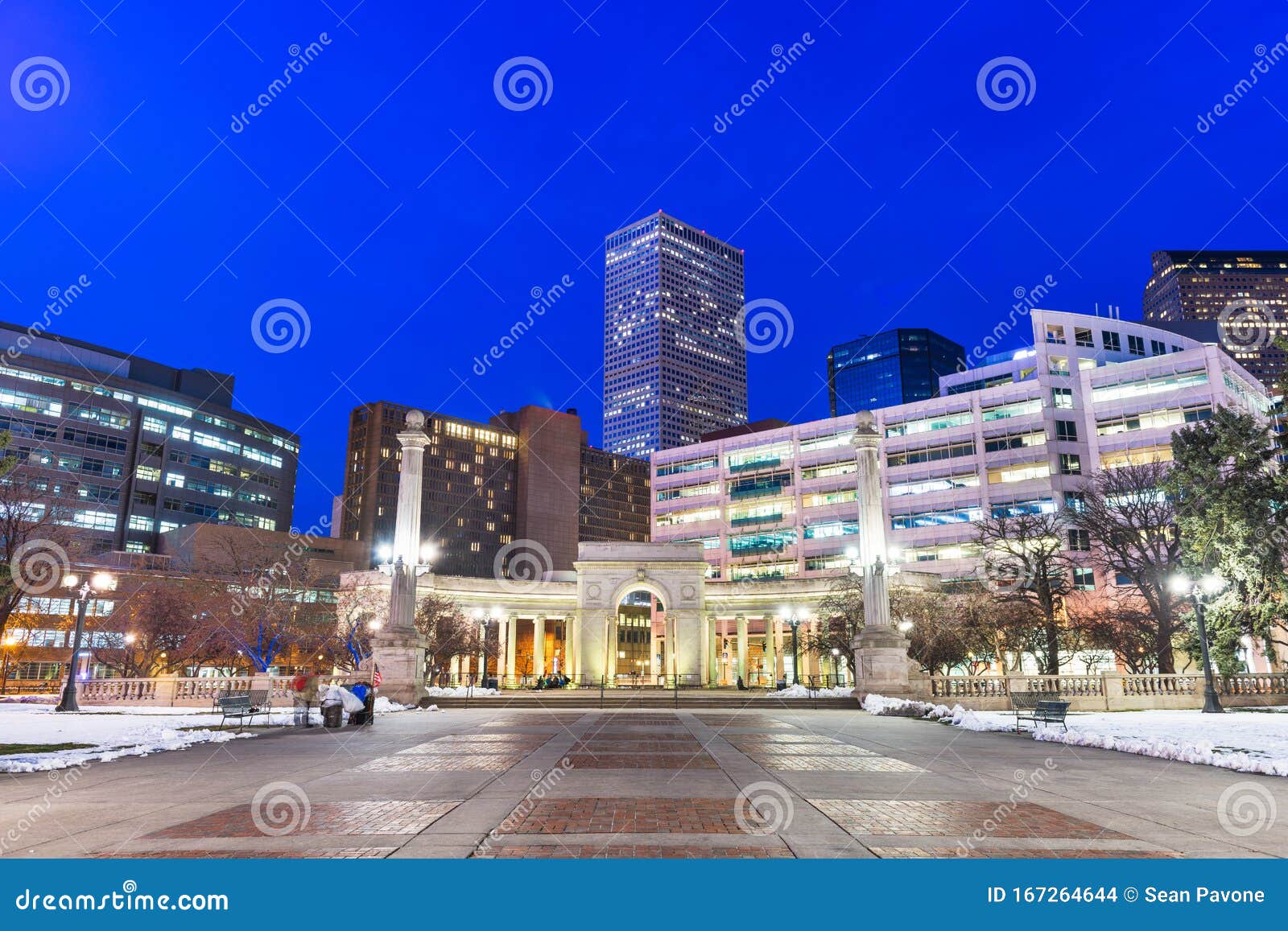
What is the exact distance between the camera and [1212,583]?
95.1 feet

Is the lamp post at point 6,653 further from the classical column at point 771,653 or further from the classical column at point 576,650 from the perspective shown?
the classical column at point 771,653

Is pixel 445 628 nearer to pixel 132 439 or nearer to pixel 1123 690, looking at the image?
pixel 1123 690

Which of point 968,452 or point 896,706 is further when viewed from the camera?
point 968,452

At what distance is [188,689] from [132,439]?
100 metres

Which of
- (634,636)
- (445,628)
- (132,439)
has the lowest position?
(634,636)

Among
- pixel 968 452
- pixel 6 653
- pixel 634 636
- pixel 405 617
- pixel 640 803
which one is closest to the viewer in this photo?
pixel 640 803

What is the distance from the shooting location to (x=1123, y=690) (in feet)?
109

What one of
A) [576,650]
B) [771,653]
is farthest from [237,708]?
[771,653]

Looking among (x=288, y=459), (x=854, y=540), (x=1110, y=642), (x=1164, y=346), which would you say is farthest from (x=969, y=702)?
(x=288, y=459)

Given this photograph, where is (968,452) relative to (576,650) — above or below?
above

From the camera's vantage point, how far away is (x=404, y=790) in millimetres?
11414

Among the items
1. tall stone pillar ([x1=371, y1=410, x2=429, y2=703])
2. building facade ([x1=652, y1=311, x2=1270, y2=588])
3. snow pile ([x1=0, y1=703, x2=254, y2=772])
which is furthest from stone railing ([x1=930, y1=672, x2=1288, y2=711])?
building facade ([x1=652, y1=311, x2=1270, y2=588])

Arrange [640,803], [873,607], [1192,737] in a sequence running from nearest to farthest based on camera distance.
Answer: [640,803] < [1192,737] < [873,607]

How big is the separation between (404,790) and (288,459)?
146007mm
